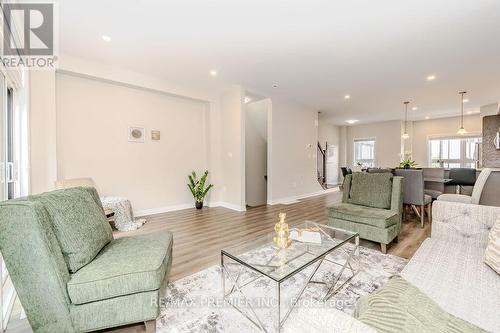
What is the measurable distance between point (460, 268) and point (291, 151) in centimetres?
519

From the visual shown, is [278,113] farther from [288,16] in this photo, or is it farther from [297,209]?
[288,16]

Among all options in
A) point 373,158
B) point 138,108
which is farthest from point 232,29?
point 373,158

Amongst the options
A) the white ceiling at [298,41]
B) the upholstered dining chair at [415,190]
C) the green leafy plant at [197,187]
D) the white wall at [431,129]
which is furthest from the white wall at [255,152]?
the white wall at [431,129]

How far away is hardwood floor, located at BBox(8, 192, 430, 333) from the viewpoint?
256 cm

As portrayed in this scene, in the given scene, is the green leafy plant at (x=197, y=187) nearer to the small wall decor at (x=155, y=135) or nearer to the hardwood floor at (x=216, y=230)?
the hardwood floor at (x=216, y=230)

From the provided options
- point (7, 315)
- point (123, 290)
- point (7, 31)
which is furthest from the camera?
point (7, 31)

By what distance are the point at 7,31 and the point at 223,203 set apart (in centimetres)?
444

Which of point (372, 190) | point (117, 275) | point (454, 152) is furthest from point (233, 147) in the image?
point (454, 152)

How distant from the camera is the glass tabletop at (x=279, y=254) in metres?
1.54

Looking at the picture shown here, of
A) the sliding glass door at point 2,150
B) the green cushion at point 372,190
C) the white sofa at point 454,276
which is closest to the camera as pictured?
the white sofa at point 454,276

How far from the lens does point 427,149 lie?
30.3ft

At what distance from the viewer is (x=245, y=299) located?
5.99 feet

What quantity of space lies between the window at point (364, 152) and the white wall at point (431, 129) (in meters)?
1.57

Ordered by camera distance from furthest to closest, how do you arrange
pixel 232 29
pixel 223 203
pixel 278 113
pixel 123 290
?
pixel 278 113, pixel 223 203, pixel 232 29, pixel 123 290
